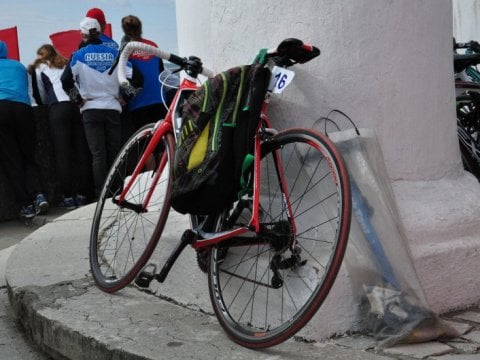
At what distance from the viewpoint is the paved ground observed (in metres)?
3.12

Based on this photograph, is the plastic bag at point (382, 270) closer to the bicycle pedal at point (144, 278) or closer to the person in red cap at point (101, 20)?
the bicycle pedal at point (144, 278)

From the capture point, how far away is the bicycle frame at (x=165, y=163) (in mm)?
3176

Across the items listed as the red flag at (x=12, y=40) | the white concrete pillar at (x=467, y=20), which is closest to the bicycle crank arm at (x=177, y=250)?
the white concrete pillar at (x=467, y=20)

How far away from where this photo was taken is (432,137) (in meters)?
3.78

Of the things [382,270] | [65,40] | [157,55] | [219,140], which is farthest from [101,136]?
[382,270]

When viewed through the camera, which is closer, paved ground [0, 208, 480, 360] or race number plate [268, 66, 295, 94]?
paved ground [0, 208, 480, 360]

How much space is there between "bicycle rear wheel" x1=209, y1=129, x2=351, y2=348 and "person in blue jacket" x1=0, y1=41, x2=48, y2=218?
14.9 ft

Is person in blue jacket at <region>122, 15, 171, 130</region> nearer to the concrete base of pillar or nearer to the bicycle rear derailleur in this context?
the concrete base of pillar

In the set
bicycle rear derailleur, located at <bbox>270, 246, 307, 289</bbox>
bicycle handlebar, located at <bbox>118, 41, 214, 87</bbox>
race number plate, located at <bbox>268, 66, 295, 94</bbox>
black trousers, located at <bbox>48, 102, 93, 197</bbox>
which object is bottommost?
black trousers, located at <bbox>48, 102, 93, 197</bbox>

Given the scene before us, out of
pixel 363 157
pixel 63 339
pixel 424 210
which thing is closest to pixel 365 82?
pixel 363 157

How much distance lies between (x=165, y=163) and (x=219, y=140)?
0.68 m

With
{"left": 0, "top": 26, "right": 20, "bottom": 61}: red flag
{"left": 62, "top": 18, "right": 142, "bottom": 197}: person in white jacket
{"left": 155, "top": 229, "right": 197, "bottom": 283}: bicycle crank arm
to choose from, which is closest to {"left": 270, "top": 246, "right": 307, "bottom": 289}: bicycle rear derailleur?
{"left": 155, "top": 229, "right": 197, "bottom": 283}: bicycle crank arm

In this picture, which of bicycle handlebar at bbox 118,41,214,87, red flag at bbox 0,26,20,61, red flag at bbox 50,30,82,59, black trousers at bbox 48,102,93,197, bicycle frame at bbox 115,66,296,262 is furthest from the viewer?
red flag at bbox 0,26,20,61

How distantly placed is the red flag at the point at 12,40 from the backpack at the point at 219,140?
23.8 ft
